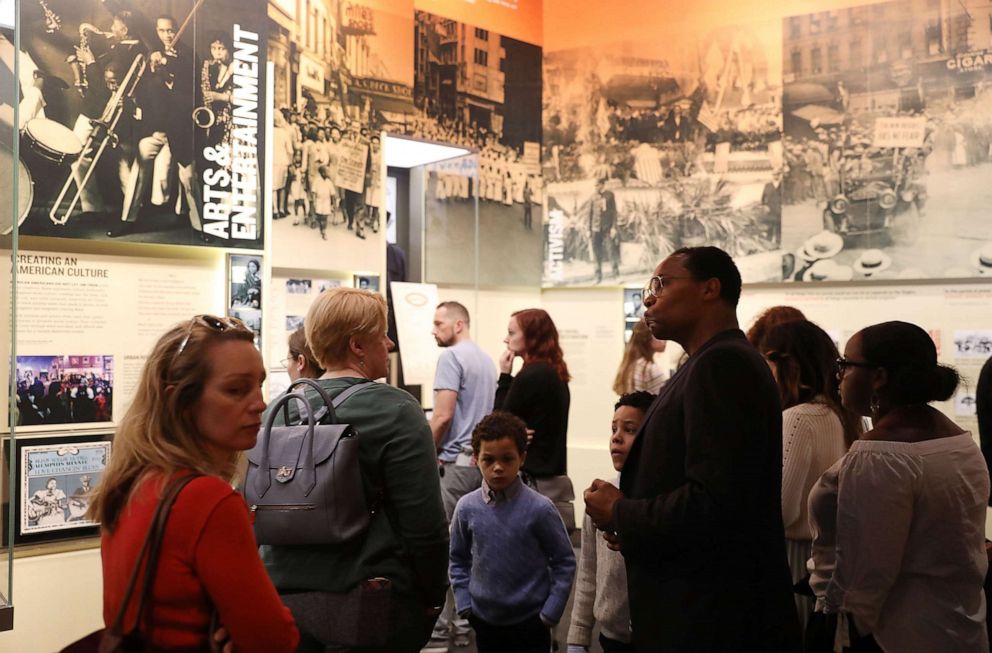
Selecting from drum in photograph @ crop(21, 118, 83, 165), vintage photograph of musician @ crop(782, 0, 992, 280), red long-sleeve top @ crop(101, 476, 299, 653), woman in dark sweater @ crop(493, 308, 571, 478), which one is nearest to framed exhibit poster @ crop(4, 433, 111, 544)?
drum in photograph @ crop(21, 118, 83, 165)

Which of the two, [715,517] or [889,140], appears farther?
[889,140]

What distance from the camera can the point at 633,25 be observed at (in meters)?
9.23

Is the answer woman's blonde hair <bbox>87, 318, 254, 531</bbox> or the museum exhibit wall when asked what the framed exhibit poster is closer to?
the museum exhibit wall

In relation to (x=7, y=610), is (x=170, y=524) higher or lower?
higher

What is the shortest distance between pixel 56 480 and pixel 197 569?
355 cm

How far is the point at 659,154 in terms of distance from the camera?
9.08 meters

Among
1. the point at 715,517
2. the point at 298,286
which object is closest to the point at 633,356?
the point at 298,286

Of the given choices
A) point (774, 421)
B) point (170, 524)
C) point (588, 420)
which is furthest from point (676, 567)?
point (588, 420)

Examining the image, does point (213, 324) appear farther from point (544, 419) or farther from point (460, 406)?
point (460, 406)

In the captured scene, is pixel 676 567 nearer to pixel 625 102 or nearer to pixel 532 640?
pixel 532 640

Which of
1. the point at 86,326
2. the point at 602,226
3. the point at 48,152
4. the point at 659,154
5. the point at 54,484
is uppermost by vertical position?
the point at 659,154

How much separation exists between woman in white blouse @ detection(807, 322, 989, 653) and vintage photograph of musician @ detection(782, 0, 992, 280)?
5.77 m

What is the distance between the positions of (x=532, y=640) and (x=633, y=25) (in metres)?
6.99

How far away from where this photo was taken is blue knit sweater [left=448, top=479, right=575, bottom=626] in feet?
11.9
